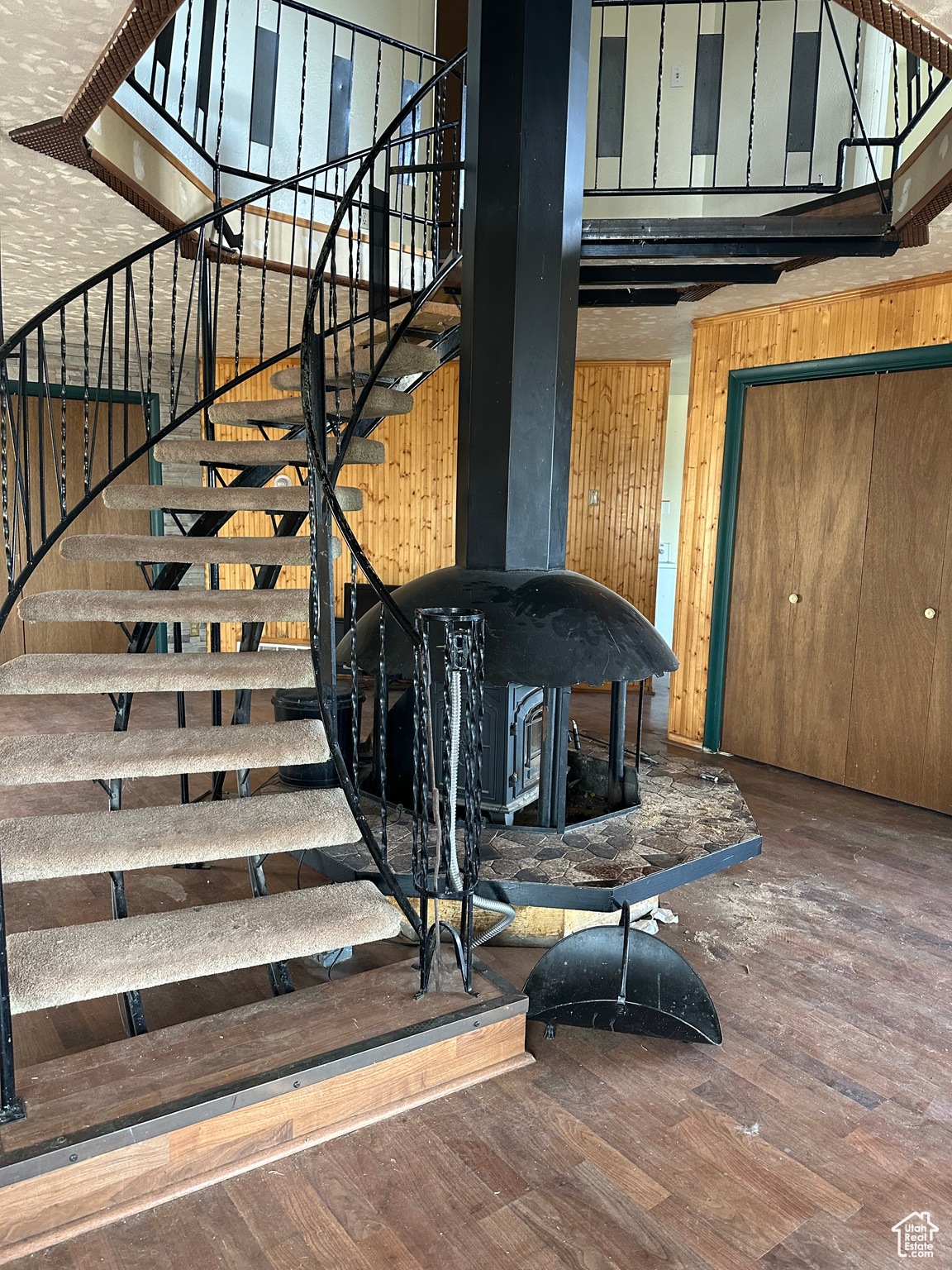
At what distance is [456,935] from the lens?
7.54 ft

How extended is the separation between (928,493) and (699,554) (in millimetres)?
1463

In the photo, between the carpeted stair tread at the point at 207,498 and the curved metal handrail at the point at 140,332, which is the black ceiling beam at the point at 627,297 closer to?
the curved metal handrail at the point at 140,332

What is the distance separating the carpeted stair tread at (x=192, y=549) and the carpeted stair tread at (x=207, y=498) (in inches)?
6.9

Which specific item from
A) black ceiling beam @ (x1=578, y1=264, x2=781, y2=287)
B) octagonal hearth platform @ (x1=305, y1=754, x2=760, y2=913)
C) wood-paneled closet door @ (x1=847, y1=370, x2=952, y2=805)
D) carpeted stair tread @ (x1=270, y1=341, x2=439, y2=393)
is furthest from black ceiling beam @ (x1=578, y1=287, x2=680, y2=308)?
octagonal hearth platform @ (x1=305, y1=754, x2=760, y2=913)

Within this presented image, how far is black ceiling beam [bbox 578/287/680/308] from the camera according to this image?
171 inches

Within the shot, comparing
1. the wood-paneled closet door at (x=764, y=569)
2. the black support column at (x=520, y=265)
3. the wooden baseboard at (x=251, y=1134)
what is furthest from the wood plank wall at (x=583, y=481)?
the wooden baseboard at (x=251, y=1134)

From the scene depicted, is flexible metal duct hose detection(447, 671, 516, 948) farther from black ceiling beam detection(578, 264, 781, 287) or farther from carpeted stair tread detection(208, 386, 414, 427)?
black ceiling beam detection(578, 264, 781, 287)

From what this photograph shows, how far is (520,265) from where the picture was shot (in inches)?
110

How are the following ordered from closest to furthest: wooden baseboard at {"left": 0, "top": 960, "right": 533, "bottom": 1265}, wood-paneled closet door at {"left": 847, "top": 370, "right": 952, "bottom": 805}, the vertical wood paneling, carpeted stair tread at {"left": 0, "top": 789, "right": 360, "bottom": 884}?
wooden baseboard at {"left": 0, "top": 960, "right": 533, "bottom": 1265}, carpeted stair tread at {"left": 0, "top": 789, "right": 360, "bottom": 884}, wood-paneled closet door at {"left": 847, "top": 370, "right": 952, "bottom": 805}, the vertical wood paneling

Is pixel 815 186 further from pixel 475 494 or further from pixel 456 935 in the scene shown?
pixel 456 935

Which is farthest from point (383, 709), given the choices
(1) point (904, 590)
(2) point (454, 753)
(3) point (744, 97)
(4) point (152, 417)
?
(4) point (152, 417)

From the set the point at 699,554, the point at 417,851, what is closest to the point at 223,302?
the point at 699,554

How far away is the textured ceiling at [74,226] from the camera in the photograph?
2.37m

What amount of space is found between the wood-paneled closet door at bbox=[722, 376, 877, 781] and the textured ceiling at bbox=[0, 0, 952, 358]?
2.11 feet
